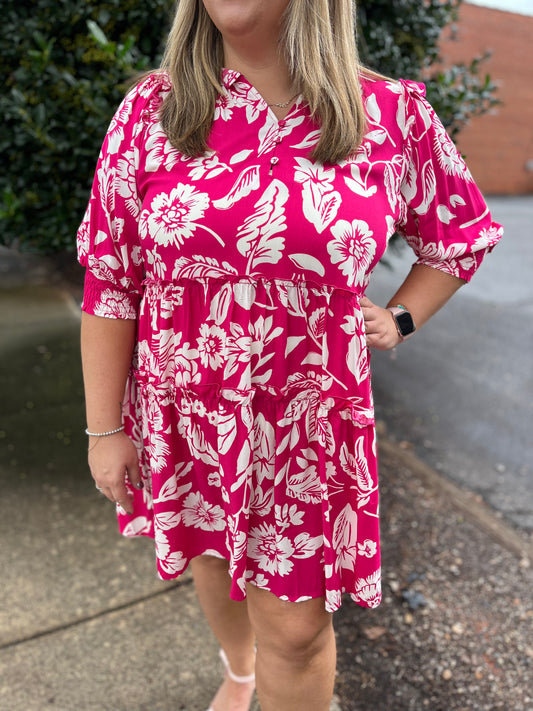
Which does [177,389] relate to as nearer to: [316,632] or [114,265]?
[114,265]

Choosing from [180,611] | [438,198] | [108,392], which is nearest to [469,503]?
[180,611]

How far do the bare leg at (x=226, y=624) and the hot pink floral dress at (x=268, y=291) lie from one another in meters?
0.26

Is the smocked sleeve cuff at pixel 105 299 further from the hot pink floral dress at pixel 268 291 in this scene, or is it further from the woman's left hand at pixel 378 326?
the woman's left hand at pixel 378 326

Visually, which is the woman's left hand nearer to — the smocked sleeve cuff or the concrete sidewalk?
the smocked sleeve cuff

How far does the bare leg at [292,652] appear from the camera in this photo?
1.40 metres

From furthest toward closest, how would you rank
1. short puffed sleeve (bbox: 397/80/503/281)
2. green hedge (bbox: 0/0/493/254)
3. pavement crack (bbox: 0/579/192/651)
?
1. green hedge (bbox: 0/0/493/254)
2. pavement crack (bbox: 0/579/192/651)
3. short puffed sleeve (bbox: 397/80/503/281)

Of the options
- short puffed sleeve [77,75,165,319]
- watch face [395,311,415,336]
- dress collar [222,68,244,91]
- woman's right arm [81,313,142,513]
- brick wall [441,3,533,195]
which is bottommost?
brick wall [441,3,533,195]

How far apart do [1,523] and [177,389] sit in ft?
5.61

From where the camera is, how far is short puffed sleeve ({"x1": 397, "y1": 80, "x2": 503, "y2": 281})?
4.44ft

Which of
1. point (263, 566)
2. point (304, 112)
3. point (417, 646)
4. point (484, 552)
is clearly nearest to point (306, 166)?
point (304, 112)

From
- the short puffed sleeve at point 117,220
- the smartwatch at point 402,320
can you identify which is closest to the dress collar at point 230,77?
the short puffed sleeve at point 117,220

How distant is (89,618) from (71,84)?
2060mm


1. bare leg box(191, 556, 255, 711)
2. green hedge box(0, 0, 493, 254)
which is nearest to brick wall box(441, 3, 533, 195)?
green hedge box(0, 0, 493, 254)

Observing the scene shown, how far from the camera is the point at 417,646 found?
2227 millimetres
